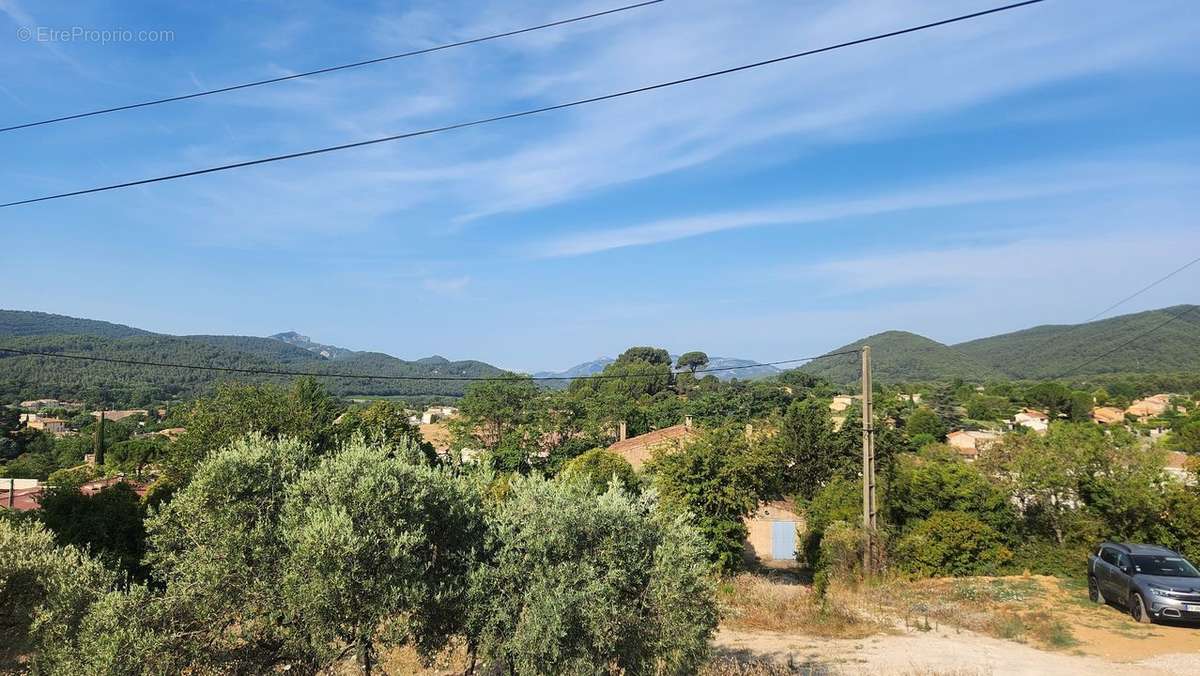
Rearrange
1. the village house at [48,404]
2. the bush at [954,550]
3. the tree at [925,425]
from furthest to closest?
the village house at [48,404]
the tree at [925,425]
the bush at [954,550]

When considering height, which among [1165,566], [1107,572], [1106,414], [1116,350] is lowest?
[1107,572]

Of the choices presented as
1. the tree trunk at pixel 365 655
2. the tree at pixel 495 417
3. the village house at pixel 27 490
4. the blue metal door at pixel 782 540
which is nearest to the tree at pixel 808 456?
the blue metal door at pixel 782 540

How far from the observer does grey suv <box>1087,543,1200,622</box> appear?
49.4 ft

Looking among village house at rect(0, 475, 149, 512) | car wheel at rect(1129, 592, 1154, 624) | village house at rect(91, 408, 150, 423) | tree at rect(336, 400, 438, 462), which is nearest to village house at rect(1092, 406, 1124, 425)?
tree at rect(336, 400, 438, 462)

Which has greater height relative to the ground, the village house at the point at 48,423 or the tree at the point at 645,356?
Result: the tree at the point at 645,356

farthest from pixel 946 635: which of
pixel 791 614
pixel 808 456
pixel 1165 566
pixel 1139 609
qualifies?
pixel 808 456

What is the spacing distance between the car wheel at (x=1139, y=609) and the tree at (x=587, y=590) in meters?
12.8

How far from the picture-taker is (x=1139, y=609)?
1577 centimetres

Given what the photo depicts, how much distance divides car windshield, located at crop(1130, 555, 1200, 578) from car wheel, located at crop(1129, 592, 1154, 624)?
2.27 feet

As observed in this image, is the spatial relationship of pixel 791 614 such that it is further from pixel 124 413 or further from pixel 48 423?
pixel 124 413

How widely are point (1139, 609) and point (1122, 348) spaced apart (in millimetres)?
184391

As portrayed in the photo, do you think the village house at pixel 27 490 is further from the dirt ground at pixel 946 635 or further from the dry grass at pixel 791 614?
the dirt ground at pixel 946 635

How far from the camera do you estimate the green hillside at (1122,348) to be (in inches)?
5758

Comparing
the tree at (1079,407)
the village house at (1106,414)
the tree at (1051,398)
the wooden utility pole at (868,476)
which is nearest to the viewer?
the wooden utility pole at (868,476)
